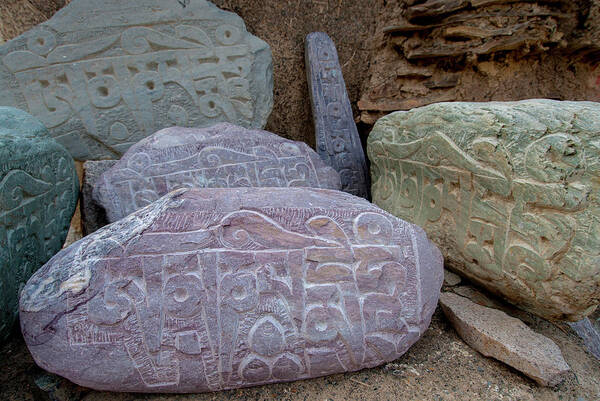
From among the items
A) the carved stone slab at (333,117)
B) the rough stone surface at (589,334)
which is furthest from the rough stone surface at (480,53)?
the rough stone surface at (589,334)

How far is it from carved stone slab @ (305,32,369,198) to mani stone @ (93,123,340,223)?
481 mm

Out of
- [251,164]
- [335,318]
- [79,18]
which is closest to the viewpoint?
[335,318]

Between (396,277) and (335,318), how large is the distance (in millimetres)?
264

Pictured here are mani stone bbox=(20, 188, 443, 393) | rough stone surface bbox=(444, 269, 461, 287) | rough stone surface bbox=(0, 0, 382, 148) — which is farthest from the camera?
rough stone surface bbox=(0, 0, 382, 148)

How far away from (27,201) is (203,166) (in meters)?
0.82

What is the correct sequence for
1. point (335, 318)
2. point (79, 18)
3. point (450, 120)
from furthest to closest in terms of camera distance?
point (79, 18) < point (450, 120) < point (335, 318)

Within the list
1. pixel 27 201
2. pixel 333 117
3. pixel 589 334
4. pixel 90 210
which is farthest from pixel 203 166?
pixel 589 334

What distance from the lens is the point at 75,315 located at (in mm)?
1140

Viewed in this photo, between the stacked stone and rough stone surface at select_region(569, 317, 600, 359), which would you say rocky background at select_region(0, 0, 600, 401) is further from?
rough stone surface at select_region(569, 317, 600, 359)

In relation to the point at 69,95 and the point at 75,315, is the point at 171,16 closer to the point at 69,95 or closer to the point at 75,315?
the point at 69,95

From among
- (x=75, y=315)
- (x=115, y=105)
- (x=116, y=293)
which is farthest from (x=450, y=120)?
(x=115, y=105)

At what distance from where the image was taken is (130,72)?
7.88 ft

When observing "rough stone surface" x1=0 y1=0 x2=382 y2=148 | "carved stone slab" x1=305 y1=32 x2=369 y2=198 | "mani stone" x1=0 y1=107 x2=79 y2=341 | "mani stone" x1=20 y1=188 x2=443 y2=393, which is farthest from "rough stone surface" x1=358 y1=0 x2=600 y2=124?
"mani stone" x1=0 y1=107 x2=79 y2=341

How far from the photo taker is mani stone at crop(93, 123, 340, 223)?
193 centimetres
